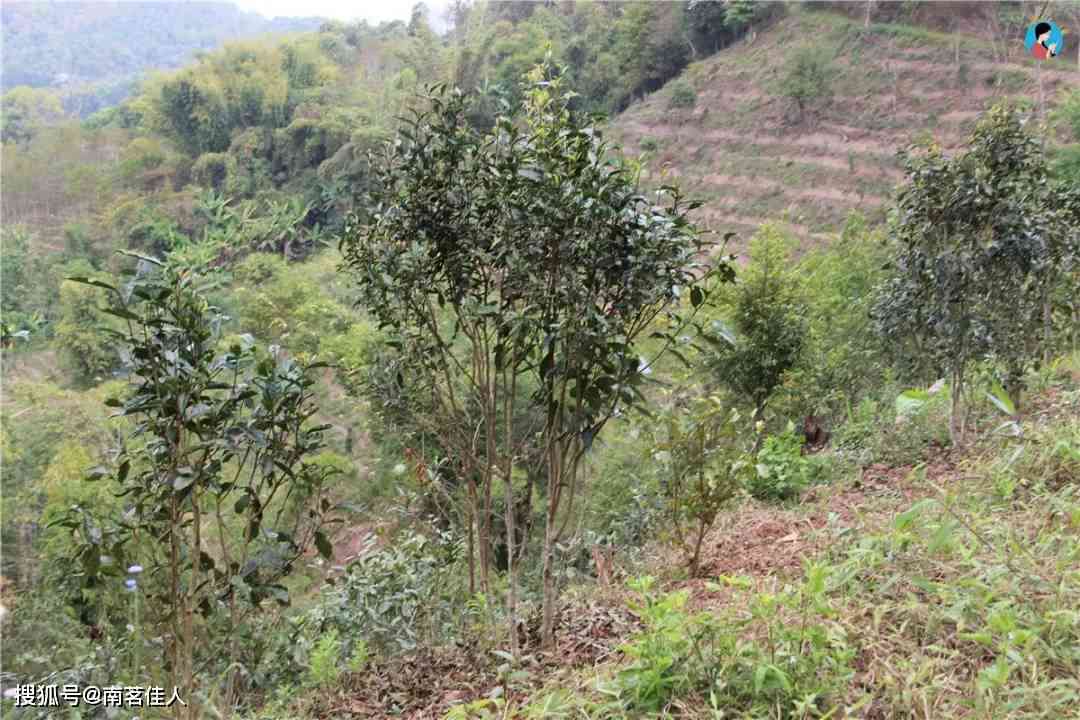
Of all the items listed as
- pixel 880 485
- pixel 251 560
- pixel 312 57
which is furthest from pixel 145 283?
pixel 312 57

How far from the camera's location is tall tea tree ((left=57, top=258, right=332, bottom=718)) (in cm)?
197

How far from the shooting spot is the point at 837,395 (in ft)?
31.3

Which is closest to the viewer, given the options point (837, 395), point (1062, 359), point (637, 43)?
point (1062, 359)

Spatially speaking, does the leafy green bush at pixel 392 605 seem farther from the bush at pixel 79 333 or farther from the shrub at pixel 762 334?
the bush at pixel 79 333

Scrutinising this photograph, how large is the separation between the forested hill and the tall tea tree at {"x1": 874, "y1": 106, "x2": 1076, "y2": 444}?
6826 centimetres

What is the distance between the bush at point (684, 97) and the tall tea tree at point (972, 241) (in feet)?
A: 92.6

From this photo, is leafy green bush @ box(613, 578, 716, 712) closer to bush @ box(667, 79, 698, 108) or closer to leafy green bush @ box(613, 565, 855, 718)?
leafy green bush @ box(613, 565, 855, 718)

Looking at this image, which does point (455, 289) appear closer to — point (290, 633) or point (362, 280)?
point (362, 280)

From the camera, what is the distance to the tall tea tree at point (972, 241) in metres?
4.11

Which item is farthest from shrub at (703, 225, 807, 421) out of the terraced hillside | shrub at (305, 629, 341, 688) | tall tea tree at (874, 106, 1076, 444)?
the terraced hillside

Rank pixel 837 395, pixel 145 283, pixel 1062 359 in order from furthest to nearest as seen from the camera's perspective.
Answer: pixel 837 395, pixel 1062 359, pixel 145 283

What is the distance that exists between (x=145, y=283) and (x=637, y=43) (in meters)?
37.3

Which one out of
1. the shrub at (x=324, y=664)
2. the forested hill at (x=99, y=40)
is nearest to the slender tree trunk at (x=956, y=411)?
the shrub at (x=324, y=664)

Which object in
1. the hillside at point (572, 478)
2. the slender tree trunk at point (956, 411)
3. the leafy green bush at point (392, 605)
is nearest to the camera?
the hillside at point (572, 478)
